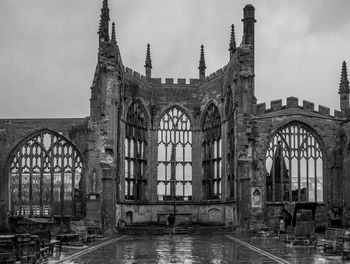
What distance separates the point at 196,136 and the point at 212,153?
2.25 metres

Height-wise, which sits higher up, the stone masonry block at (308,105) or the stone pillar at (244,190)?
the stone masonry block at (308,105)

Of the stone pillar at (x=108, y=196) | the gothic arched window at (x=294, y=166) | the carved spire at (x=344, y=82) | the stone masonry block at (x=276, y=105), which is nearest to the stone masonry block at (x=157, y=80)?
the stone masonry block at (x=276, y=105)

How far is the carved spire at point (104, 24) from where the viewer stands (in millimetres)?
44344

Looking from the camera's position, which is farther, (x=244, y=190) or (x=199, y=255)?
(x=244, y=190)

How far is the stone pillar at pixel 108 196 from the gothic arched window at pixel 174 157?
11.5 m

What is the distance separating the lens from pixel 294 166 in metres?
47.4

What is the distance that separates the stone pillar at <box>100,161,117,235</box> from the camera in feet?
137

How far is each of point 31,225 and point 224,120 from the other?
20583 mm

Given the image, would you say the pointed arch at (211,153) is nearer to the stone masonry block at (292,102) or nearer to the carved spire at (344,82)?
the stone masonry block at (292,102)

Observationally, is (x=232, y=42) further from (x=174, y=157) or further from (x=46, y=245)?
(x=46, y=245)

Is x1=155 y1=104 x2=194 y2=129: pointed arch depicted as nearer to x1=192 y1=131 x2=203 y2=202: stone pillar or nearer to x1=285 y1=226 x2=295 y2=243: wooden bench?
x1=192 y1=131 x2=203 y2=202: stone pillar

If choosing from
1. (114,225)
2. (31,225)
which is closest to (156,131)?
(114,225)

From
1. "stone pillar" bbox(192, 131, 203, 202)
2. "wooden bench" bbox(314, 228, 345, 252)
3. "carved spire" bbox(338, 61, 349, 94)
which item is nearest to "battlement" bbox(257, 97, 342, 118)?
"carved spire" bbox(338, 61, 349, 94)

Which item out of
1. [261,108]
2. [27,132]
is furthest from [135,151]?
[261,108]
